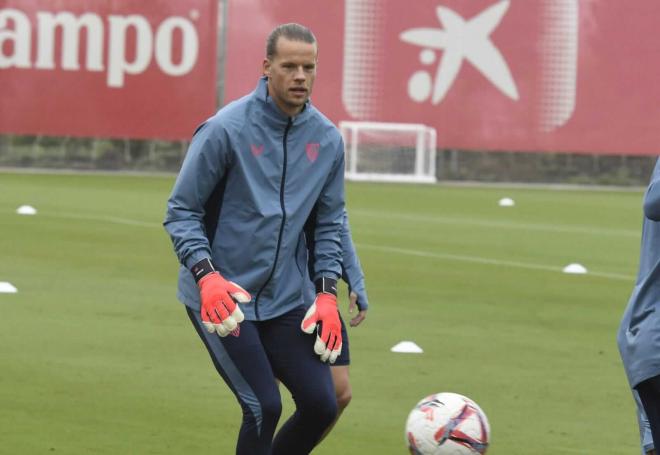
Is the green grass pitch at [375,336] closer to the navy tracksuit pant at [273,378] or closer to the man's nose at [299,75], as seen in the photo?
the navy tracksuit pant at [273,378]

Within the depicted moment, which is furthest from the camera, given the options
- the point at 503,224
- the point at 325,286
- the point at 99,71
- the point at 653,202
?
the point at 99,71

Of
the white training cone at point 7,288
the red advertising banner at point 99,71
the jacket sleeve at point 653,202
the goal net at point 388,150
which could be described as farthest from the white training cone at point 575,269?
the red advertising banner at point 99,71

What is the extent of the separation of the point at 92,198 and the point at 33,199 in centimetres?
101

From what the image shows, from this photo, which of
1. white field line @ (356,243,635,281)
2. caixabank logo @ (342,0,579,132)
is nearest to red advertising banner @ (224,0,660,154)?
caixabank logo @ (342,0,579,132)

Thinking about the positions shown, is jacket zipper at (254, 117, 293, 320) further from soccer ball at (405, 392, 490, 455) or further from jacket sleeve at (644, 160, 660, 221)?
jacket sleeve at (644, 160, 660, 221)

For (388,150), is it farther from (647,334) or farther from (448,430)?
(647,334)

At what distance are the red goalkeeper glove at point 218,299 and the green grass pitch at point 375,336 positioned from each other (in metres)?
2.16

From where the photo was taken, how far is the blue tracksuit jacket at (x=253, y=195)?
21.7 ft

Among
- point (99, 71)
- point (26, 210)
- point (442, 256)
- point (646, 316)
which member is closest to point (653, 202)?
point (646, 316)

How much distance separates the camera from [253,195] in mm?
6656

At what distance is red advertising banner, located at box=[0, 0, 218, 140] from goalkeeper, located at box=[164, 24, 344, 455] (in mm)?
22364

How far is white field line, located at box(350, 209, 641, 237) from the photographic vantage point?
2191 centimetres

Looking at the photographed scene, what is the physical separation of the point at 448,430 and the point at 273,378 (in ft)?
3.38

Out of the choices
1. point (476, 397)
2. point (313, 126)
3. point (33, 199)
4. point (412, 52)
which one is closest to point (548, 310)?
point (476, 397)
